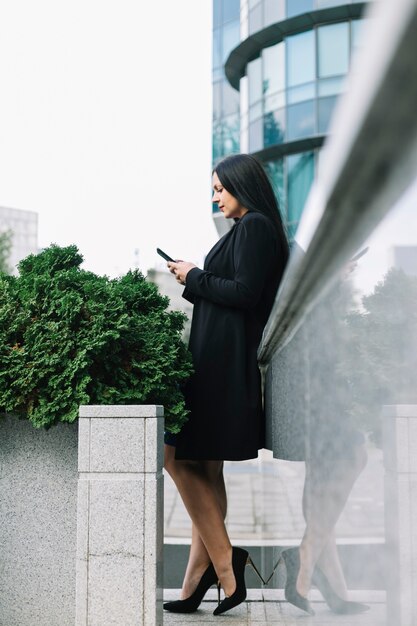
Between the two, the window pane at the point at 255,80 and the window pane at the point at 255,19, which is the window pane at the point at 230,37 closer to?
the window pane at the point at 255,80

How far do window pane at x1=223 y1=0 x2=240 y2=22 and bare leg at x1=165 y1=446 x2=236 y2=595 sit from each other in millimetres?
29462

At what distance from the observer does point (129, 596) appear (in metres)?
3.47

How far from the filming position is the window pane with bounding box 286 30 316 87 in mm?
28328

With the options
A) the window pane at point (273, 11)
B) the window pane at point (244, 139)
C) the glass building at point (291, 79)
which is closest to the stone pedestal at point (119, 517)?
the glass building at point (291, 79)

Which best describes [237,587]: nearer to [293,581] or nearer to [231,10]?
[293,581]

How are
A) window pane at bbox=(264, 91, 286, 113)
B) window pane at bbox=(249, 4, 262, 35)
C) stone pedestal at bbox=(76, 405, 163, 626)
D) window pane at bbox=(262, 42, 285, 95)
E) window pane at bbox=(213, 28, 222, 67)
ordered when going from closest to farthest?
stone pedestal at bbox=(76, 405, 163, 626) → window pane at bbox=(264, 91, 286, 113) → window pane at bbox=(262, 42, 285, 95) → window pane at bbox=(249, 4, 262, 35) → window pane at bbox=(213, 28, 222, 67)

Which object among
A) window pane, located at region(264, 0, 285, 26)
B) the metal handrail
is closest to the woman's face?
the metal handrail

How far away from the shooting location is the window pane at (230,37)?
31.2 metres

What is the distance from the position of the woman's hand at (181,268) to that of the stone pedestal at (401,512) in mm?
3272

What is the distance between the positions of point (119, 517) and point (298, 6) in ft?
89.3

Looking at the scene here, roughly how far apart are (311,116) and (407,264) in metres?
28.2

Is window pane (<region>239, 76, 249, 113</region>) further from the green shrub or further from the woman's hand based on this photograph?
the green shrub

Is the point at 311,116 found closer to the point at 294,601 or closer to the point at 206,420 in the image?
the point at 206,420

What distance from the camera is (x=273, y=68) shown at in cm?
2962
